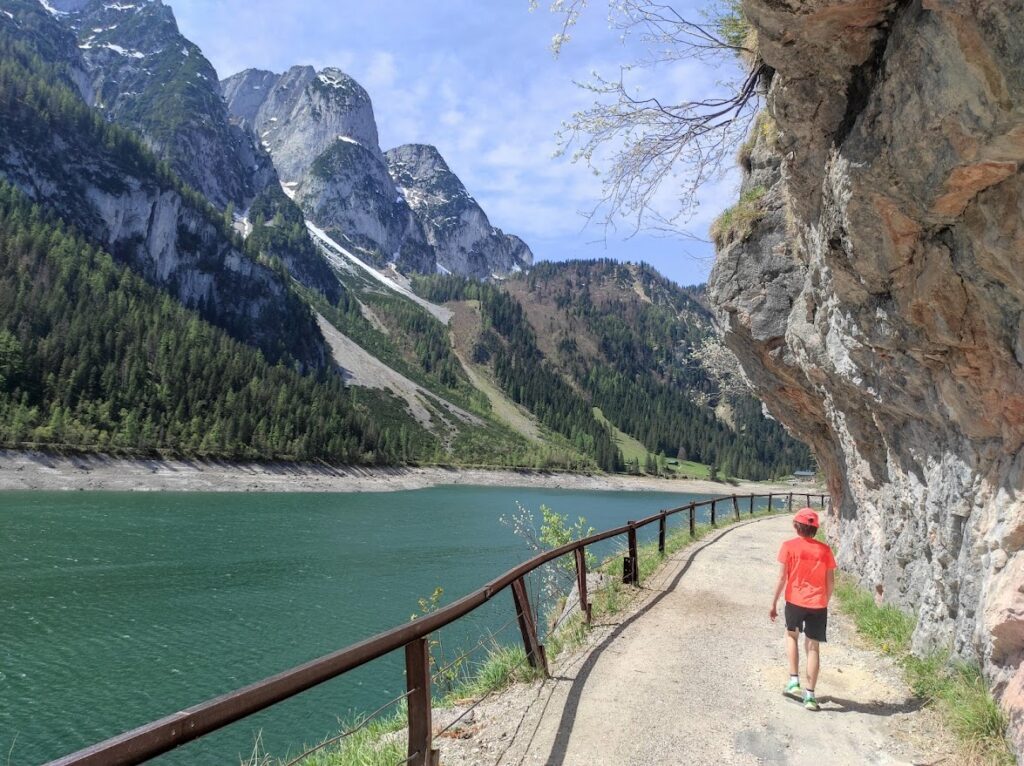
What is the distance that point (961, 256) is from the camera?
5238 mm

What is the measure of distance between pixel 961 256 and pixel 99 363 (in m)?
127

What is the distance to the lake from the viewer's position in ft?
47.3

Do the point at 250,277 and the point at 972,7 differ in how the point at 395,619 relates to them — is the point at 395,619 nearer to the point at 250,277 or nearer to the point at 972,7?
the point at 972,7

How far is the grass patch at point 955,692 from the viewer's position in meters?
4.98

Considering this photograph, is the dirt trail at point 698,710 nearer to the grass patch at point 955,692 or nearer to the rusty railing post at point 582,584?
the grass patch at point 955,692

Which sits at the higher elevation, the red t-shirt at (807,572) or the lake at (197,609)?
the red t-shirt at (807,572)

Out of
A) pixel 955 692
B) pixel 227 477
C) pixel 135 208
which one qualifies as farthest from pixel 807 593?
pixel 135 208

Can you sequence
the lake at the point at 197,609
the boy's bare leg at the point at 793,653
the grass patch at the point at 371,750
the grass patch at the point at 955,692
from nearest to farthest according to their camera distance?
the grass patch at the point at 955,692 < the grass patch at the point at 371,750 < the boy's bare leg at the point at 793,653 < the lake at the point at 197,609

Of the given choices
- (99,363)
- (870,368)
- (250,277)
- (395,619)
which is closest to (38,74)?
(250,277)

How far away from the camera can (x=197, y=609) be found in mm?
23719

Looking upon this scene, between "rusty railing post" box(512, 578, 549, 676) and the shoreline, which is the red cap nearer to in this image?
"rusty railing post" box(512, 578, 549, 676)

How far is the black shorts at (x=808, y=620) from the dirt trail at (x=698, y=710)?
0.72 m

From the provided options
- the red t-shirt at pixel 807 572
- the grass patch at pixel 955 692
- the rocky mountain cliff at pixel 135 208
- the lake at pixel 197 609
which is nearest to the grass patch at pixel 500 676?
the lake at pixel 197 609

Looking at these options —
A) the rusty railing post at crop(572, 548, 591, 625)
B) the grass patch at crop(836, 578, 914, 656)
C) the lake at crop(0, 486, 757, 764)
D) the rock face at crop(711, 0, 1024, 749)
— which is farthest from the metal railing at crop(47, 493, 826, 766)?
the lake at crop(0, 486, 757, 764)
